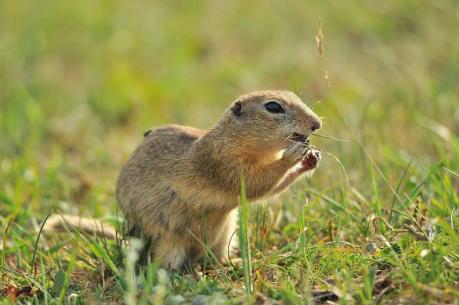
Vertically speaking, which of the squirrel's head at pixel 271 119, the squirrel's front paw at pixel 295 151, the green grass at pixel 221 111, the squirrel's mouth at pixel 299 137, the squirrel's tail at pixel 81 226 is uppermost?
the squirrel's head at pixel 271 119

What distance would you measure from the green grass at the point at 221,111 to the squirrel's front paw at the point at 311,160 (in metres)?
0.22

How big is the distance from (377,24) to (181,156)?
5.44 m

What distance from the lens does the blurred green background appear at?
5.89 meters

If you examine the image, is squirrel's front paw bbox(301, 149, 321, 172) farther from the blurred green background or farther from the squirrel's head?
the blurred green background

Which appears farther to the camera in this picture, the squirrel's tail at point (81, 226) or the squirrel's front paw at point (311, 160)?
the squirrel's tail at point (81, 226)

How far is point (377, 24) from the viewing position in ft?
31.0

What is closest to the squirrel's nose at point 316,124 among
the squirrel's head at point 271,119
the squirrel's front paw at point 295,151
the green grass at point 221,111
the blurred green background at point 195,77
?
the squirrel's head at point 271,119

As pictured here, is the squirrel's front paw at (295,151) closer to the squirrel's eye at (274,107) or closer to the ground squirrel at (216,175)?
the ground squirrel at (216,175)

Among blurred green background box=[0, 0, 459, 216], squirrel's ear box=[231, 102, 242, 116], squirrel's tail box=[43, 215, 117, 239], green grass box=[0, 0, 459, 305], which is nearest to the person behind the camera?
green grass box=[0, 0, 459, 305]

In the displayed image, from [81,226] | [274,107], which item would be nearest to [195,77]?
[81,226]

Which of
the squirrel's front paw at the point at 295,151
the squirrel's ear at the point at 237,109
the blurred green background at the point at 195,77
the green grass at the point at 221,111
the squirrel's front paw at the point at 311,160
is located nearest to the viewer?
the green grass at the point at 221,111

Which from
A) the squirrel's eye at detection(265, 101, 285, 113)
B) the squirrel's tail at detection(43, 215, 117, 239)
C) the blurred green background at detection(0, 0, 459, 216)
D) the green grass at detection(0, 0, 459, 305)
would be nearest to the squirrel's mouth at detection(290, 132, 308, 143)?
the squirrel's eye at detection(265, 101, 285, 113)

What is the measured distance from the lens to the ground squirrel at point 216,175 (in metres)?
4.34

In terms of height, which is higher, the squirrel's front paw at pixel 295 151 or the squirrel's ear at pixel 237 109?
the squirrel's ear at pixel 237 109
